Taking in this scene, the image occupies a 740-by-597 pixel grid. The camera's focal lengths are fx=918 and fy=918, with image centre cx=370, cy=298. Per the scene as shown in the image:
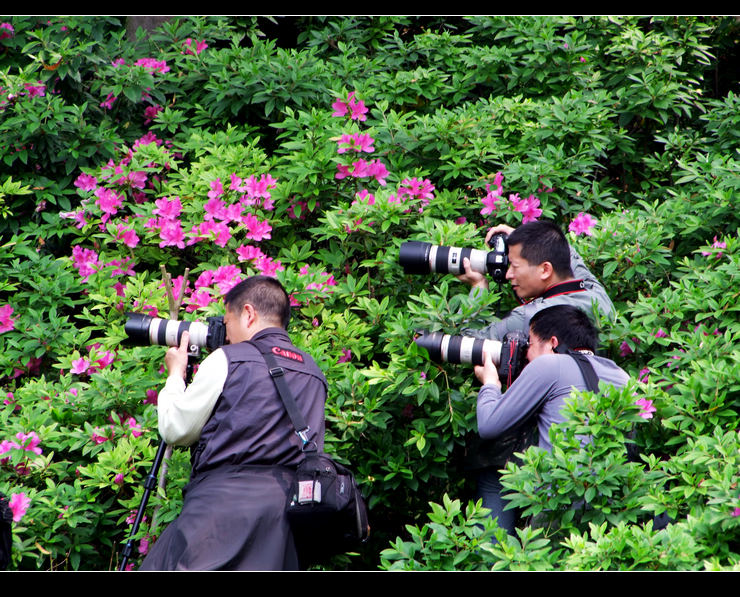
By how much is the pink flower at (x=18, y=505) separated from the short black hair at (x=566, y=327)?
208 centimetres

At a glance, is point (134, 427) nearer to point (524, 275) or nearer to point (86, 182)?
point (524, 275)

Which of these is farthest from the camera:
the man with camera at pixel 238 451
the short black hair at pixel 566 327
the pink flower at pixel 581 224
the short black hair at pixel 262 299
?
the pink flower at pixel 581 224

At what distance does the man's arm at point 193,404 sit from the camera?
3.21 metres

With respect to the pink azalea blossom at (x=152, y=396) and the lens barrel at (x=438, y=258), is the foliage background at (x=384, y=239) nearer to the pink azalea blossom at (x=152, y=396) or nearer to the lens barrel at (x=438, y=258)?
the pink azalea blossom at (x=152, y=396)

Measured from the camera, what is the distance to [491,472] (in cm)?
367

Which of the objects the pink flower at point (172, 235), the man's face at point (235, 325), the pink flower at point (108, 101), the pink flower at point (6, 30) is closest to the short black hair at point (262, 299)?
the man's face at point (235, 325)

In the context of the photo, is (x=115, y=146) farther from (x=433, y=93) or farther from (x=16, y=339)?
(x=433, y=93)

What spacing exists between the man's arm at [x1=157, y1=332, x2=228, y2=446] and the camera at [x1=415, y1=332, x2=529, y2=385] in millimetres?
870

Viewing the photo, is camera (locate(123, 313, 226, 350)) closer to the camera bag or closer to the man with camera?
the man with camera

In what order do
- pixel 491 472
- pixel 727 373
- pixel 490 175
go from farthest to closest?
1. pixel 490 175
2. pixel 491 472
3. pixel 727 373

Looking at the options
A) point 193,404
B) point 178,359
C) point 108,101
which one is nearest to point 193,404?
point 193,404

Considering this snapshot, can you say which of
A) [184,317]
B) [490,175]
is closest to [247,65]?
[490,175]

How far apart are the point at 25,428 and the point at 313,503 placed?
153 cm

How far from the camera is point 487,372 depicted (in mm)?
3520
